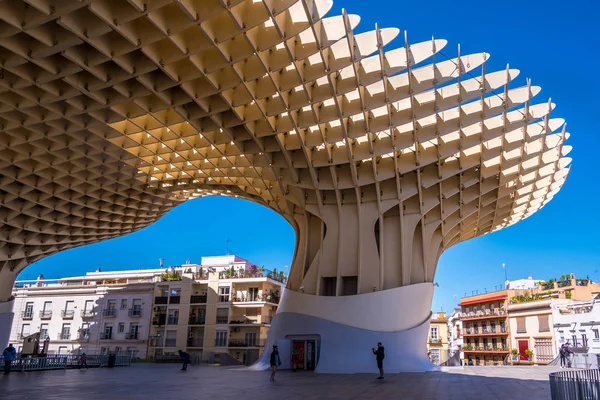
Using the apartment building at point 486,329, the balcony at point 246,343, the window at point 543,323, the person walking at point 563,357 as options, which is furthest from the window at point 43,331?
the window at point 543,323

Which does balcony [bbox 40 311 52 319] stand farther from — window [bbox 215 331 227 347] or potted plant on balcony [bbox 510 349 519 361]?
potted plant on balcony [bbox 510 349 519 361]

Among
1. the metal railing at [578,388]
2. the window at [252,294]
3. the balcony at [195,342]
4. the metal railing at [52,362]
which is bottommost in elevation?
the metal railing at [52,362]

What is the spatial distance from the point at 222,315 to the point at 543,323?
42.4m

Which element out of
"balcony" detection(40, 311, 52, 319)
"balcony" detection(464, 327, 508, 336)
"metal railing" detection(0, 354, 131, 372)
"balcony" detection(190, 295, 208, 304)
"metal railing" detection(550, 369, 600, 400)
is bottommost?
"metal railing" detection(0, 354, 131, 372)

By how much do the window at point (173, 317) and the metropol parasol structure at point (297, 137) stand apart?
26940 millimetres

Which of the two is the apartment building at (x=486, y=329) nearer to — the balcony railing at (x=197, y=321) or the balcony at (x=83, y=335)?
the balcony railing at (x=197, y=321)

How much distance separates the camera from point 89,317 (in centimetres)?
6700

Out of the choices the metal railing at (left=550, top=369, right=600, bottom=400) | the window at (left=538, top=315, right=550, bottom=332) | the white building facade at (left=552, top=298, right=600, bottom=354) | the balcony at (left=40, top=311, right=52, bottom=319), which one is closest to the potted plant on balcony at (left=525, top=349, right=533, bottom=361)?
the window at (left=538, top=315, right=550, bottom=332)

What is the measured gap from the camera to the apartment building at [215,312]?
61.8m

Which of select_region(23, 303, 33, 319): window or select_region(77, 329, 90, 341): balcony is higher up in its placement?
select_region(23, 303, 33, 319): window

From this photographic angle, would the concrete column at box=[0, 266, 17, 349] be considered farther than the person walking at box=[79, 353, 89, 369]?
Yes

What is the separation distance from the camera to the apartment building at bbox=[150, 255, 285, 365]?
203 ft

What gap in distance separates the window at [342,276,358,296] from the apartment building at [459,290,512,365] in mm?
50217

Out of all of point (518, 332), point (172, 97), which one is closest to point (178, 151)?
point (172, 97)
